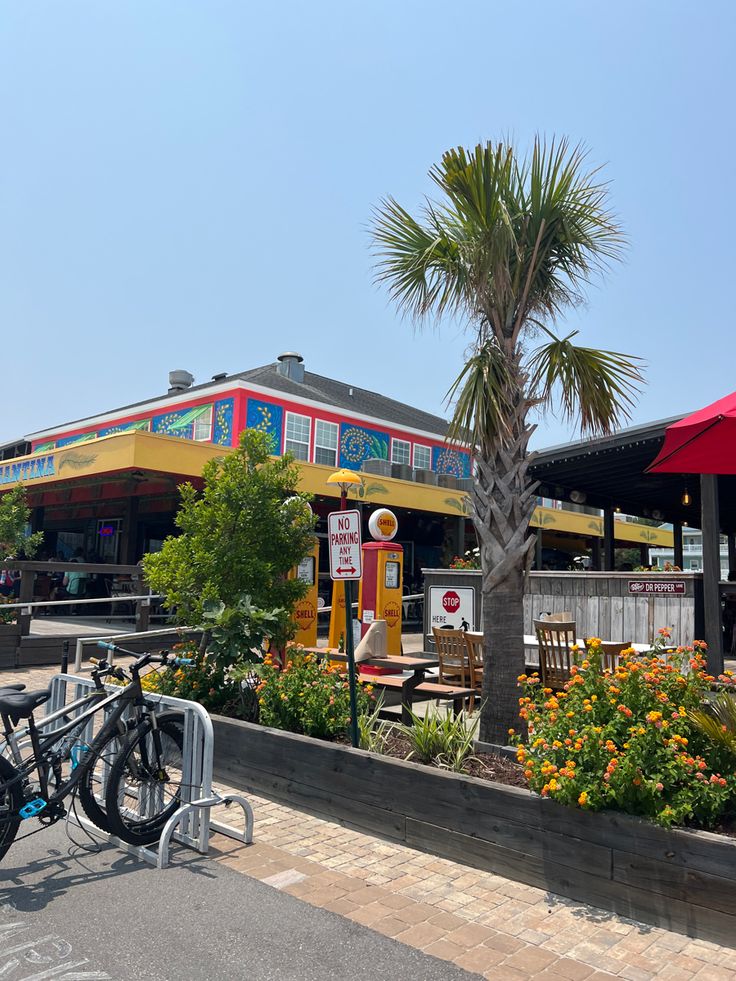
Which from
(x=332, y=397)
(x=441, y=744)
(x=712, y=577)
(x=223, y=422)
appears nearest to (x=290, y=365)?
(x=332, y=397)

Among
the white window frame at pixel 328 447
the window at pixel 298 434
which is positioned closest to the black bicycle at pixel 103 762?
the window at pixel 298 434

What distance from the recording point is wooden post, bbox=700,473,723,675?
1007 centimetres

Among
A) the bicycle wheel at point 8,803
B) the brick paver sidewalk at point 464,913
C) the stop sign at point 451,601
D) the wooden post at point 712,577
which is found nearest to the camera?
the brick paver sidewalk at point 464,913

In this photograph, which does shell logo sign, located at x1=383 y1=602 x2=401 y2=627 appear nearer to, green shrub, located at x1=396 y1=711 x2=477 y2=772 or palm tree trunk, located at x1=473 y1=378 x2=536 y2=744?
palm tree trunk, located at x1=473 y1=378 x2=536 y2=744

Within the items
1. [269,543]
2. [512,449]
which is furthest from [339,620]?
[512,449]

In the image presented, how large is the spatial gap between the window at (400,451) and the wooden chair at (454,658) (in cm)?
2042

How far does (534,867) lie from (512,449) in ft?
10.7

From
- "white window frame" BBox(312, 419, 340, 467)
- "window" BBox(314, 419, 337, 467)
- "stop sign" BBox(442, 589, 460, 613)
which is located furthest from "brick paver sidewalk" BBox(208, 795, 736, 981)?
"window" BBox(314, 419, 337, 467)

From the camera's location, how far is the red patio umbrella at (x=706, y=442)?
5.07 meters

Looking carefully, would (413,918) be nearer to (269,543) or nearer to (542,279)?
(269,543)

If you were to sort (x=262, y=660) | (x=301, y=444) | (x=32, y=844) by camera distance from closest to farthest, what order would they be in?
1. (x=32, y=844)
2. (x=262, y=660)
3. (x=301, y=444)

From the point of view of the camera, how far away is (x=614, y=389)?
22.1 ft

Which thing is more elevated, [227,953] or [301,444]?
[301,444]

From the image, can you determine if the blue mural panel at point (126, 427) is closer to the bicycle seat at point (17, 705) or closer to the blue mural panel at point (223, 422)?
the blue mural panel at point (223, 422)
